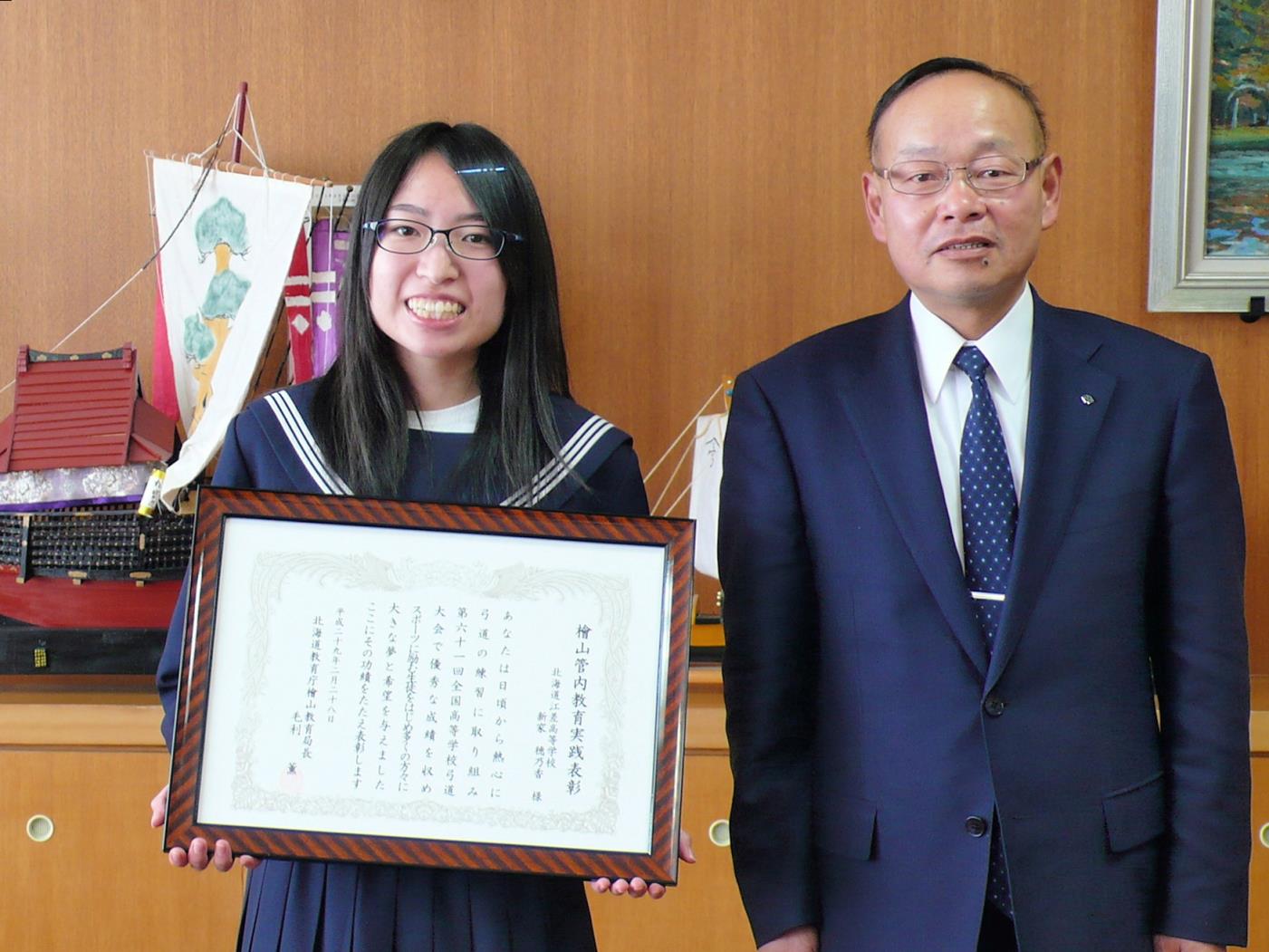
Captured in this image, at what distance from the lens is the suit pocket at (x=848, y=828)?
1311 millimetres

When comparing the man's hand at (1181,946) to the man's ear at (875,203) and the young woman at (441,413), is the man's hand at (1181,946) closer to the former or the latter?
the young woman at (441,413)

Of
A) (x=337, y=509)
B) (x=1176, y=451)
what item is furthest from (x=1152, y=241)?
(x=337, y=509)

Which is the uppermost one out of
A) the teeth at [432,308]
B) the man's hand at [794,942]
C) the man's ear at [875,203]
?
the man's ear at [875,203]

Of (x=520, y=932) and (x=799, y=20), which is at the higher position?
(x=799, y=20)

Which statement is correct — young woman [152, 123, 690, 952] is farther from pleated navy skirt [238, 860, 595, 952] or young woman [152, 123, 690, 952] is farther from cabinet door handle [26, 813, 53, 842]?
cabinet door handle [26, 813, 53, 842]

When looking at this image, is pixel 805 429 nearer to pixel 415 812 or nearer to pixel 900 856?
pixel 900 856

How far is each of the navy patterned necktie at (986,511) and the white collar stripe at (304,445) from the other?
0.61 metres

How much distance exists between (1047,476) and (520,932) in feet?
2.20

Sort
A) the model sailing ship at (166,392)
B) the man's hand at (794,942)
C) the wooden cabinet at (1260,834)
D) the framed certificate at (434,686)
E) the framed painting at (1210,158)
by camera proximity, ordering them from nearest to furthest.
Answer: the framed certificate at (434,686) → the man's hand at (794,942) → the wooden cabinet at (1260,834) → the model sailing ship at (166,392) → the framed painting at (1210,158)

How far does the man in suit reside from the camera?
1.28 m

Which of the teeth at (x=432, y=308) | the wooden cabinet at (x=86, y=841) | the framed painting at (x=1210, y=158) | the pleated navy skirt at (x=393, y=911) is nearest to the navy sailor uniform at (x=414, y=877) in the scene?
the pleated navy skirt at (x=393, y=911)

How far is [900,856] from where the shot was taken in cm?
130

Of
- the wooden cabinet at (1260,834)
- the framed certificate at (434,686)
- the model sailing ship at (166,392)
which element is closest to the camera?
the framed certificate at (434,686)

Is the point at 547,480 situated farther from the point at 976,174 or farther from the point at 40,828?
the point at 40,828
